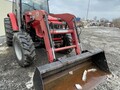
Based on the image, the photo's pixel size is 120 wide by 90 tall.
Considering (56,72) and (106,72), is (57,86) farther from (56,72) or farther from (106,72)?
(106,72)

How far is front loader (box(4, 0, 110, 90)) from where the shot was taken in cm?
268

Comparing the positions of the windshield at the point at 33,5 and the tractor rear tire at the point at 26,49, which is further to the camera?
the windshield at the point at 33,5

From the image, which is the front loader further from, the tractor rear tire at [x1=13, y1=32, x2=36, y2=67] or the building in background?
the building in background

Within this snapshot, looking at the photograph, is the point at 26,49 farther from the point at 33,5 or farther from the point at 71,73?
the point at 33,5

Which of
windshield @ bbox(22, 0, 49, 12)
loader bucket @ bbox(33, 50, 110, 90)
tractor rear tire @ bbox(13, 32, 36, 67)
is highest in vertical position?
windshield @ bbox(22, 0, 49, 12)

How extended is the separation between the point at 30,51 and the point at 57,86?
1273 mm

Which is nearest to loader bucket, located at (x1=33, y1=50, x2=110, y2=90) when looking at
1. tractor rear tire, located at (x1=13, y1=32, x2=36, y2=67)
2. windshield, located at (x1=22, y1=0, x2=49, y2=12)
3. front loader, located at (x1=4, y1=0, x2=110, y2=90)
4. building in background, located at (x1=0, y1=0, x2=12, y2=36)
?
front loader, located at (x1=4, y1=0, x2=110, y2=90)

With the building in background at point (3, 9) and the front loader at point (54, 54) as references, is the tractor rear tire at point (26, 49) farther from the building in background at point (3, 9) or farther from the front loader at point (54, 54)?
the building in background at point (3, 9)

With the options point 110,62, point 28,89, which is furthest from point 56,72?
point 110,62

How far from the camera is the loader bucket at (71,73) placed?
7.96 ft

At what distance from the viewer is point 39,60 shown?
4.55m

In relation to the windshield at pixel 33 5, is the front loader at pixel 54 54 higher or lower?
lower

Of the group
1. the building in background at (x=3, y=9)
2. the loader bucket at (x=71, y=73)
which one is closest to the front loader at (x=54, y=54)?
the loader bucket at (x=71, y=73)

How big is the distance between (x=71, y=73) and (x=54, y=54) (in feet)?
1.81
